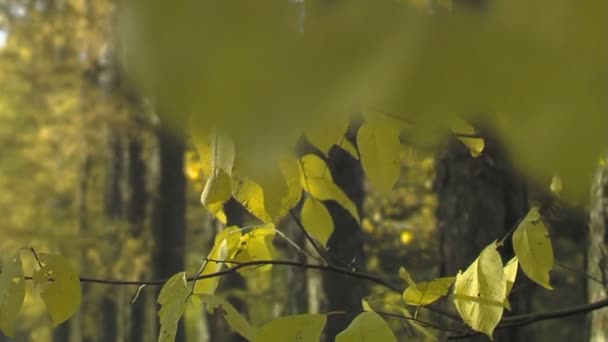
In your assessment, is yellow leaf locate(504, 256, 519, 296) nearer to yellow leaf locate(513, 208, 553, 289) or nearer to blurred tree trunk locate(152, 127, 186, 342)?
yellow leaf locate(513, 208, 553, 289)

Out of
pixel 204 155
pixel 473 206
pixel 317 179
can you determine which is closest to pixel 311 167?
pixel 317 179

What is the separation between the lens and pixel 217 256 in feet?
4.79

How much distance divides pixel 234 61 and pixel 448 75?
82 millimetres

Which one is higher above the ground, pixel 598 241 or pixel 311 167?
pixel 311 167

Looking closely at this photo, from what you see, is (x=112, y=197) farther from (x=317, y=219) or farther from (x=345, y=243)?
(x=317, y=219)

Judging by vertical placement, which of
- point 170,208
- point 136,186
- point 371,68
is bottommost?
point 136,186

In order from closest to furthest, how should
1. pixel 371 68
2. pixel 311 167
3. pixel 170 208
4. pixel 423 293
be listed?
1. pixel 371 68
2. pixel 423 293
3. pixel 311 167
4. pixel 170 208

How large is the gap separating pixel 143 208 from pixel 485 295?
10672mm

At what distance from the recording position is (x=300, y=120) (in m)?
0.33

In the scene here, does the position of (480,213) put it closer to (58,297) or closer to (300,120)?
(58,297)

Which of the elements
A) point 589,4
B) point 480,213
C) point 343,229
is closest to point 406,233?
point 343,229

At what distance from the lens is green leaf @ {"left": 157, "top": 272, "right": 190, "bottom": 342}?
1.24 metres

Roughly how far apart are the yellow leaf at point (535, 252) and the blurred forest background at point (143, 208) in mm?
1508

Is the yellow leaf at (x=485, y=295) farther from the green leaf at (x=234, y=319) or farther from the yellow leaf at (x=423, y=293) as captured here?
the green leaf at (x=234, y=319)
